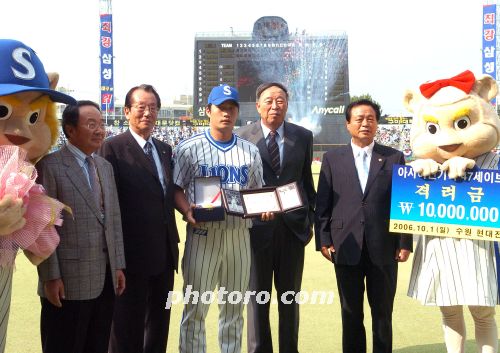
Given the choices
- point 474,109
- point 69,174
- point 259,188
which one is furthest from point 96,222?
point 474,109

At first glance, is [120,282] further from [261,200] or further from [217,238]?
[261,200]

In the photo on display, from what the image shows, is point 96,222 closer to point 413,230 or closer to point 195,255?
point 195,255

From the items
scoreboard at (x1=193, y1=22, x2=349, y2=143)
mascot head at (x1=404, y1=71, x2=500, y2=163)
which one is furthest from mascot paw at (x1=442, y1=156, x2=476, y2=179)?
scoreboard at (x1=193, y1=22, x2=349, y2=143)

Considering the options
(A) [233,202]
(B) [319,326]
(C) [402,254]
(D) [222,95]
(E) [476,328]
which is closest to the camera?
(A) [233,202]

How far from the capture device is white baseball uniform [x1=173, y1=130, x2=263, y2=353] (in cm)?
342

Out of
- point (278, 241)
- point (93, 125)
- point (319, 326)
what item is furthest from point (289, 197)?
point (319, 326)

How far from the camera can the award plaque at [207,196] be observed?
10.7ft

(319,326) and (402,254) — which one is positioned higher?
(402,254)

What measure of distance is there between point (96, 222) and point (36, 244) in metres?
0.44

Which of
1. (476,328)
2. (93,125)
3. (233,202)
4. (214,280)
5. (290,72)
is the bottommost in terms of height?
(476,328)

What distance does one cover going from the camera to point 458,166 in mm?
3201

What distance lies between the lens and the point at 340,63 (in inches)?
1388

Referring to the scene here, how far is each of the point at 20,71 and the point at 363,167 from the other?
233cm

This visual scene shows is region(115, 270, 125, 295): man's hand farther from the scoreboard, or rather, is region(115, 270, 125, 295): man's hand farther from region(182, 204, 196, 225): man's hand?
the scoreboard
